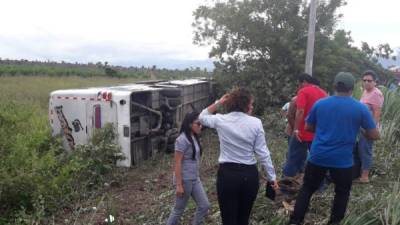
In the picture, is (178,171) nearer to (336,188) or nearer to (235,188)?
(235,188)

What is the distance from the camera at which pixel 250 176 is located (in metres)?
4.42

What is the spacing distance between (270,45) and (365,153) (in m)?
9.47

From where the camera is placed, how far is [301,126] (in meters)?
6.25

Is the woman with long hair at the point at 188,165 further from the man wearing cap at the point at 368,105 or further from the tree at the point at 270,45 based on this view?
the tree at the point at 270,45

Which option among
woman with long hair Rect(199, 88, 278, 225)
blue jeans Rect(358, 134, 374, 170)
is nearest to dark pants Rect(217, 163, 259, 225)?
woman with long hair Rect(199, 88, 278, 225)

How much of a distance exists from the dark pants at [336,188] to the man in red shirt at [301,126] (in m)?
1.04

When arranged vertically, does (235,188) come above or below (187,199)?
above

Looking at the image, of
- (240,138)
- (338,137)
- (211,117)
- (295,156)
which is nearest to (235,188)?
(240,138)

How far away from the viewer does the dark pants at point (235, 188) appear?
4391 mm

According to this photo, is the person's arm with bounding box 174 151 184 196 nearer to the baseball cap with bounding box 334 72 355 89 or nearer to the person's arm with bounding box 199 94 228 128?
the person's arm with bounding box 199 94 228 128

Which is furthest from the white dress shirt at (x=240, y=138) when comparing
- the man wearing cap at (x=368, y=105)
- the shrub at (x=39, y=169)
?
the man wearing cap at (x=368, y=105)

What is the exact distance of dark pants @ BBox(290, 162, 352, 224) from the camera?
493cm

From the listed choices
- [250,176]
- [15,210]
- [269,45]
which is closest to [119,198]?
[15,210]

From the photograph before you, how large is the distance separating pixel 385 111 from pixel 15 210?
7281 millimetres
